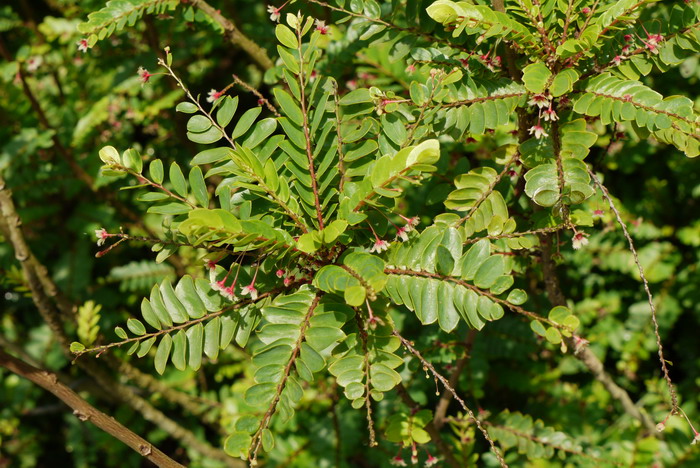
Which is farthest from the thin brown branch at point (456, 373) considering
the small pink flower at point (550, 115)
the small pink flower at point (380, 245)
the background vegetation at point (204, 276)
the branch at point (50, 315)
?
the branch at point (50, 315)

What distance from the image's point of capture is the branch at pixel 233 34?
1646mm

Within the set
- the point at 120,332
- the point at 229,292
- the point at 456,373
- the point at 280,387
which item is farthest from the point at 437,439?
the point at 120,332

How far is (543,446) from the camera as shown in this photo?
1.64 m

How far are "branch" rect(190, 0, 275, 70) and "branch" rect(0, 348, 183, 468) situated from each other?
98 cm

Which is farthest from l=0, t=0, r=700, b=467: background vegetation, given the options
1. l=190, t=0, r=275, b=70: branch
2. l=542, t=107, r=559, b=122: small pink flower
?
l=542, t=107, r=559, b=122: small pink flower

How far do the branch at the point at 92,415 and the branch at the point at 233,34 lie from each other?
977 mm

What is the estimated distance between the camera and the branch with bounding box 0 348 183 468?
3.79 ft

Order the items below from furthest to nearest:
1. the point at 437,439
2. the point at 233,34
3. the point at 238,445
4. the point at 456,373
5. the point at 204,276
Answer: the point at 204,276
the point at 233,34
the point at 456,373
the point at 437,439
the point at 238,445

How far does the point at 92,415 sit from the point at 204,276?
985 mm

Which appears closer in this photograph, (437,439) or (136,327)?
(136,327)

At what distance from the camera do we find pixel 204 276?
84.7 inches

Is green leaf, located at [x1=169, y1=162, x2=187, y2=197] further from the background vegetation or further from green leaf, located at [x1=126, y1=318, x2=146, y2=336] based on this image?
the background vegetation

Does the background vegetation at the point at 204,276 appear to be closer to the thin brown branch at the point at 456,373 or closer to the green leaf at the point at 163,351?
the thin brown branch at the point at 456,373

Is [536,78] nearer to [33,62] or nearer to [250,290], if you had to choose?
[250,290]
